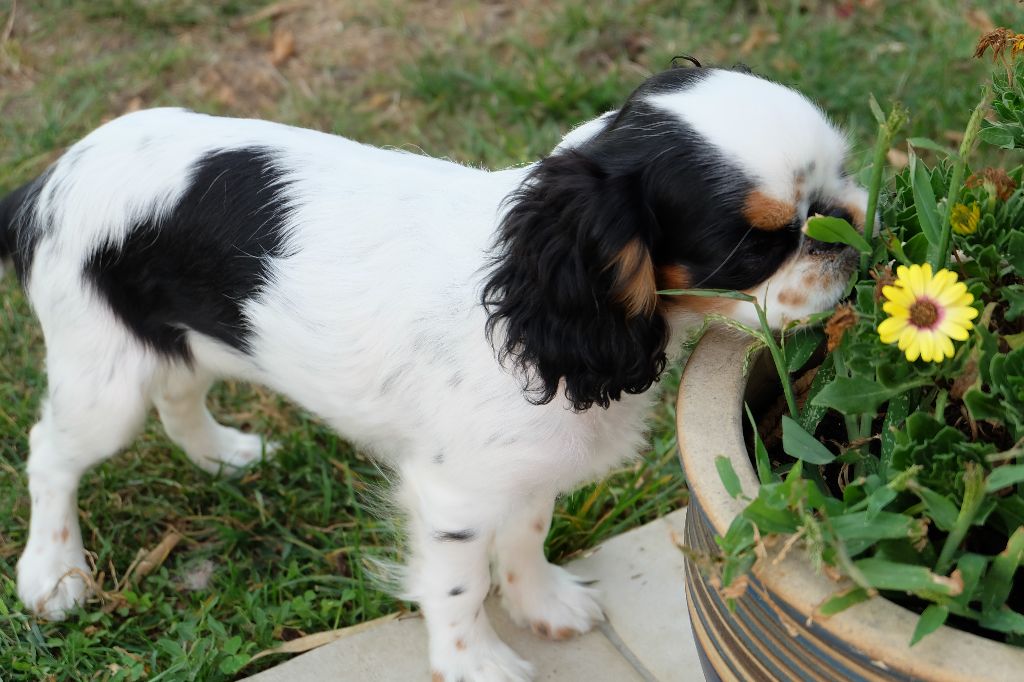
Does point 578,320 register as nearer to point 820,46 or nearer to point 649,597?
point 649,597

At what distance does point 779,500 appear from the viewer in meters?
1.54

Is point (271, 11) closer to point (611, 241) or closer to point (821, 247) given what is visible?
point (611, 241)

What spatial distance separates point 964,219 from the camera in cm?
179

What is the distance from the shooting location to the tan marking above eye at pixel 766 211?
75.4 inches

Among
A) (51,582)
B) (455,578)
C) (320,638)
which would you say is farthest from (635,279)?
(51,582)

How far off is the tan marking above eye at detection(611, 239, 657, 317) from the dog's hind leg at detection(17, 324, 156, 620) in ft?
4.22

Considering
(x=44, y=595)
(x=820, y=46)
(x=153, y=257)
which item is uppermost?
(x=153, y=257)

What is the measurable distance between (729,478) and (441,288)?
0.84 metres

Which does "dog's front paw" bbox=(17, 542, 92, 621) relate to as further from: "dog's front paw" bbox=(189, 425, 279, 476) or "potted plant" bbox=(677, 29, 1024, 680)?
"potted plant" bbox=(677, 29, 1024, 680)

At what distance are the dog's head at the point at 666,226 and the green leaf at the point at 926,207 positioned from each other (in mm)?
158

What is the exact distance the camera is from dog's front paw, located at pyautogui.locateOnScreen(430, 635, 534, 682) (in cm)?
265

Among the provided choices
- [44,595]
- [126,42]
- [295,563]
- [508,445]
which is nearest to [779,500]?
[508,445]

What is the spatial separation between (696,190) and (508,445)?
2.09 feet

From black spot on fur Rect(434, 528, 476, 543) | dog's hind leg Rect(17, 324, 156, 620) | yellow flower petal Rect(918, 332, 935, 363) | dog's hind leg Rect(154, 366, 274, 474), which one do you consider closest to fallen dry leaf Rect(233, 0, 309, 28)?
dog's hind leg Rect(154, 366, 274, 474)
